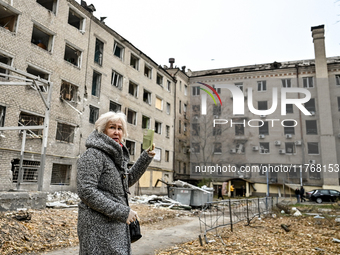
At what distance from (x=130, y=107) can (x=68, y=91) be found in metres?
7.90

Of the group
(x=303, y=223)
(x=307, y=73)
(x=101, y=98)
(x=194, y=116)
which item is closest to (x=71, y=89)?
(x=101, y=98)

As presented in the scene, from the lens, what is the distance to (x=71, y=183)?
748 inches

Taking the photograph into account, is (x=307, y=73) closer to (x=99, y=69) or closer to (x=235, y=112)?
(x=235, y=112)

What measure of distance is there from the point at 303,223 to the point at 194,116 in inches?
1155

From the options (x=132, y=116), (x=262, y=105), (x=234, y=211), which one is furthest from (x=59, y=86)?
(x=262, y=105)

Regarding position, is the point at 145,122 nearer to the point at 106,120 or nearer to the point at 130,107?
the point at 130,107

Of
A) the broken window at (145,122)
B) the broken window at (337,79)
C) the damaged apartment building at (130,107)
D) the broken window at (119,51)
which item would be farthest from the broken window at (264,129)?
the broken window at (119,51)

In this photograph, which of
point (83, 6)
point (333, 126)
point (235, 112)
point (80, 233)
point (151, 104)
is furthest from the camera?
point (235, 112)

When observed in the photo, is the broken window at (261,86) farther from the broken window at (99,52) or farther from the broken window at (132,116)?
the broken window at (99,52)

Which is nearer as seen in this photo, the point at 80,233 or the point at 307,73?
the point at 80,233

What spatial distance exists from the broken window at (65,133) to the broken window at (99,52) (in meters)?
6.91

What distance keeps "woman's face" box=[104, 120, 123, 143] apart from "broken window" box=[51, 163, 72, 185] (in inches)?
688

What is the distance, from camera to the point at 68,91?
19797 millimetres

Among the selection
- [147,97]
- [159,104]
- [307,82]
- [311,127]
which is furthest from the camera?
[307,82]
